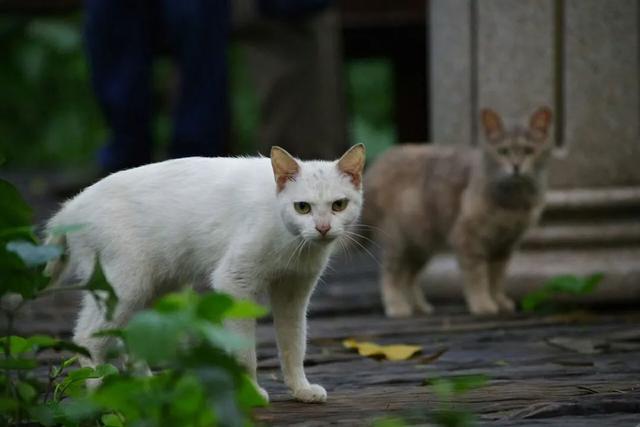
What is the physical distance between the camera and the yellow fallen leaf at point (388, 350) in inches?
188

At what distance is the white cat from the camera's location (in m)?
3.95

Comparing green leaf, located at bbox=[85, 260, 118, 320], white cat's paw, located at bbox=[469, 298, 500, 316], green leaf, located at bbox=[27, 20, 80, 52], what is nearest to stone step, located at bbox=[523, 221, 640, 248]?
white cat's paw, located at bbox=[469, 298, 500, 316]

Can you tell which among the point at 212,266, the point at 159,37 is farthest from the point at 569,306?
the point at 159,37

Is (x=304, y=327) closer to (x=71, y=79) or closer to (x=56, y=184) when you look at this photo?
(x=56, y=184)

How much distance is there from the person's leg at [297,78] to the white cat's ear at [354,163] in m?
5.10

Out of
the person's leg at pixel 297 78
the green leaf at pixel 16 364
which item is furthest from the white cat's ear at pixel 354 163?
the person's leg at pixel 297 78

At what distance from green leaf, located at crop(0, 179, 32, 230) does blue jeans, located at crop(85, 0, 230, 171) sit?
14.2 ft

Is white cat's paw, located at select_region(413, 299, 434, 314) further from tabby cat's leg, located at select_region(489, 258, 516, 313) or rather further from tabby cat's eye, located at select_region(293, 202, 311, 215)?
tabby cat's eye, located at select_region(293, 202, 311, 215)

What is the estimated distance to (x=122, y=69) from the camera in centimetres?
798

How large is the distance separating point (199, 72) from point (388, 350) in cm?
329

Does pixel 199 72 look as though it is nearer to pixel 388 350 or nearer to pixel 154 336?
pixel 388 350

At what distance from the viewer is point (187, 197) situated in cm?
411

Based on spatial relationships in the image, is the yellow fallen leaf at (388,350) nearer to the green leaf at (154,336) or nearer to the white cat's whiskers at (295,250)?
the white cat's whiskers at (295,250)

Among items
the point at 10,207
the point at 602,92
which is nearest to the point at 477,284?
the point at 602,92
